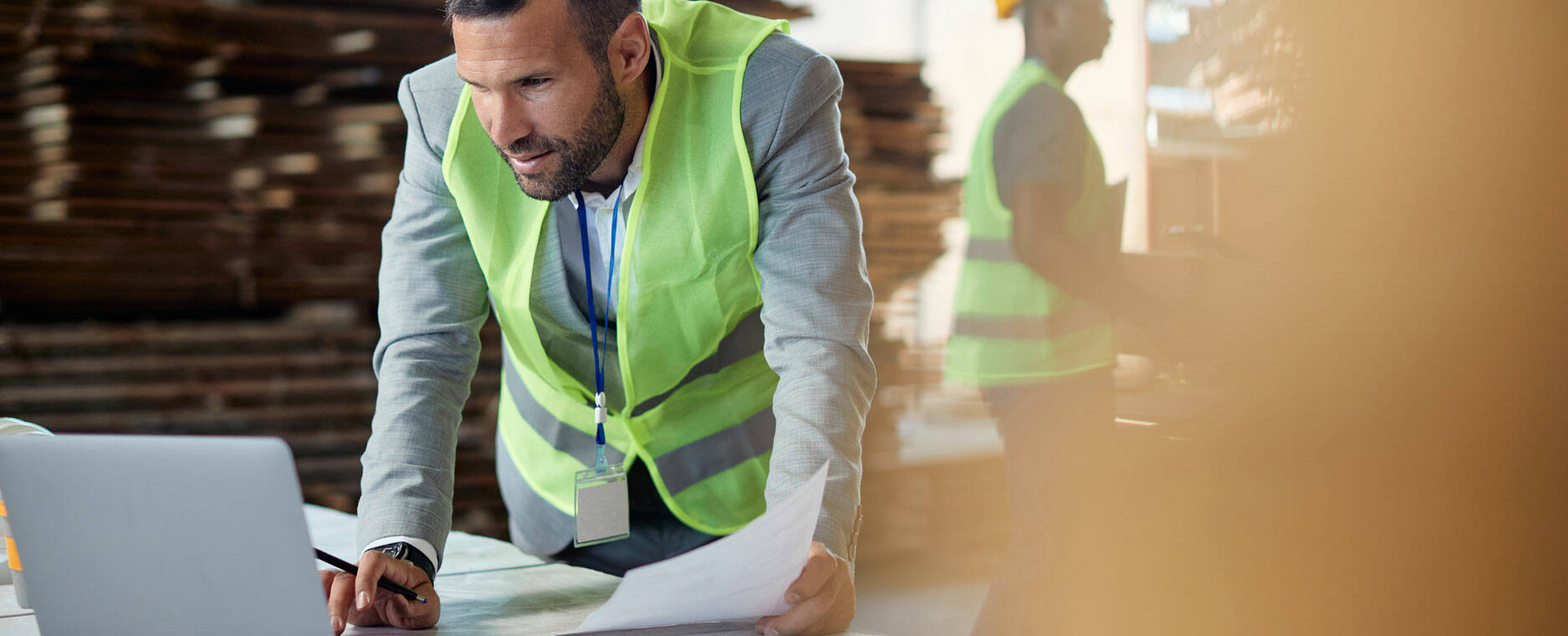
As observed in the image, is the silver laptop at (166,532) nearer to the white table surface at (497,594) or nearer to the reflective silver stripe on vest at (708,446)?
the white table surface at (497,594)

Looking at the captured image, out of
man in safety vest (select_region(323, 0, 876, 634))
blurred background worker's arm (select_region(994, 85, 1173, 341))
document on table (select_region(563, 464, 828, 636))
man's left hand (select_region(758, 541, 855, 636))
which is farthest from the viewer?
blurred background worker's arm (select_region(994, 85, 1173, 341))

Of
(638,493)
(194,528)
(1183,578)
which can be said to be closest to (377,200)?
(638,493)

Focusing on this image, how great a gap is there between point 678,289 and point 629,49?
0.26 m

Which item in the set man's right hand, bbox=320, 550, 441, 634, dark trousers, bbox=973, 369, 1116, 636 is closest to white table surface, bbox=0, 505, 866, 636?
man's right hand, bbox=320, 550, 441, 634

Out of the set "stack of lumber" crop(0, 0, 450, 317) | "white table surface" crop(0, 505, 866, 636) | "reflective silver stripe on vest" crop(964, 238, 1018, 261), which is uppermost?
"stack of lumber" crop(0, 0, 450, 317)

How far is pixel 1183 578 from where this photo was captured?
8.34 feet

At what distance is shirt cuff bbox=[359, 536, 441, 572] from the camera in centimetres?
113

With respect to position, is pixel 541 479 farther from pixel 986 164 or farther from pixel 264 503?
pixel 986 164

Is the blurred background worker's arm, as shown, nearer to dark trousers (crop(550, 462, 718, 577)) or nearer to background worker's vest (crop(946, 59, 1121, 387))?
background worker's vest (crop(946, 59, 1121, 387))

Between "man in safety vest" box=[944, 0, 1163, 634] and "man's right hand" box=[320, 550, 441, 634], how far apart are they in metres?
1.65

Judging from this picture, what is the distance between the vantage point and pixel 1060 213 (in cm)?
241

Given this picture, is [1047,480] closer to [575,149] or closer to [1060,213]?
[1060,213]

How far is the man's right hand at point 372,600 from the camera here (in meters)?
1.02

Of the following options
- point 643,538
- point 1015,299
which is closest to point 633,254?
point 643,538
